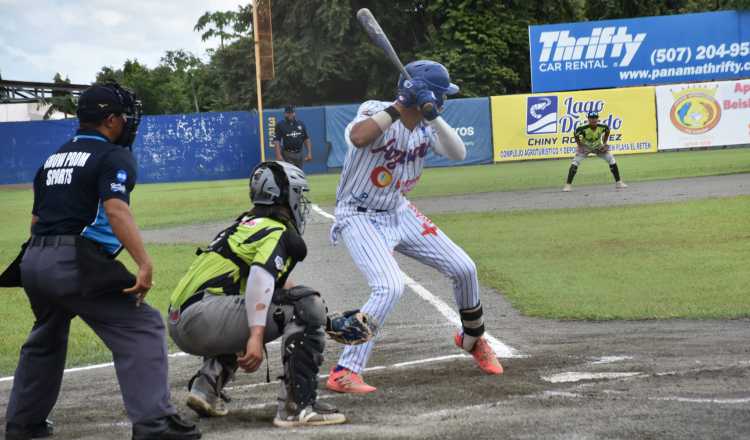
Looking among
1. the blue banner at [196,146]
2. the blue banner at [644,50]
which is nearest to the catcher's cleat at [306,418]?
the blue banner at [196,146]

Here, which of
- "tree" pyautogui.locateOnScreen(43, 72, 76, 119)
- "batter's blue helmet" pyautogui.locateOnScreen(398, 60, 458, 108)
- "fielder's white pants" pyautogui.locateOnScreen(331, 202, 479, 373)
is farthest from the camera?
"tree" pyautogui.locateOnScreen(43, 72, 76, 119)

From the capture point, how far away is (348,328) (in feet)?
18.6

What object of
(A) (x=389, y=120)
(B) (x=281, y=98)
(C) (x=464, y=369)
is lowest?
(C) (x=464, y=369)

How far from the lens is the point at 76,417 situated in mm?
5699

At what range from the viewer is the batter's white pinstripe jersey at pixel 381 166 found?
645cm

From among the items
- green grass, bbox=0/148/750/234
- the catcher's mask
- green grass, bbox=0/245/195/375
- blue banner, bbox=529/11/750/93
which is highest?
blue banner, bbox=529/11/750/93

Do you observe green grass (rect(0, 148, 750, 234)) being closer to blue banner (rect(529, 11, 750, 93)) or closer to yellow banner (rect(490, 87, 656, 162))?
yellow banner (rect(490, 87, 656, 162))

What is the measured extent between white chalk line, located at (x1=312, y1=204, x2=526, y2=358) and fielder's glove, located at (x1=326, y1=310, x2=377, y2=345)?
1.69 metres

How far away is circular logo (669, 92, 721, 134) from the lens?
35406 millimetres

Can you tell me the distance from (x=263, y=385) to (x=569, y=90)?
34115 millimetres

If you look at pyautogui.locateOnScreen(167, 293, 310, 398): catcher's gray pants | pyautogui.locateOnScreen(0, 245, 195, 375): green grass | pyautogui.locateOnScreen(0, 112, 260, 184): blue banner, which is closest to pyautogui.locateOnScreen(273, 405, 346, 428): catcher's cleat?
pyautogui.locateOnScreen(167, 293, 310, 398): catcher's gray pants

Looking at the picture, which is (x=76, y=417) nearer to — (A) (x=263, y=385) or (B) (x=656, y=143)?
(A) (x=263, y=385)

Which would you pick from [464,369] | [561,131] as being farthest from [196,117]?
[464,369]

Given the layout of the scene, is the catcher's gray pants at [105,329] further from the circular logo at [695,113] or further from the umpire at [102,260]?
the circular logo at [695,113]
